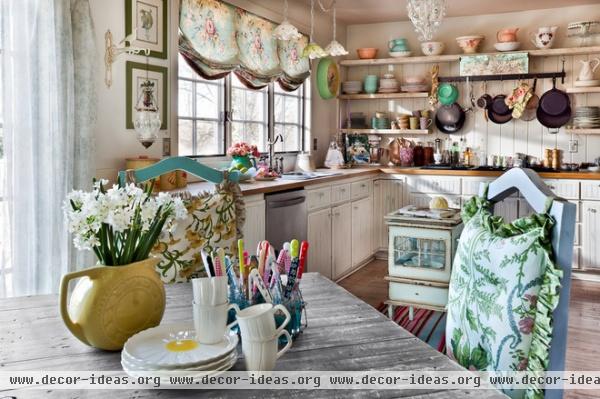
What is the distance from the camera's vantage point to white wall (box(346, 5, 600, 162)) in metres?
5.40

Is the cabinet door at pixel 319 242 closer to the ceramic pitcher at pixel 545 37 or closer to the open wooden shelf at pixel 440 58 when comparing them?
the open wooden shelf at pixel 440 58

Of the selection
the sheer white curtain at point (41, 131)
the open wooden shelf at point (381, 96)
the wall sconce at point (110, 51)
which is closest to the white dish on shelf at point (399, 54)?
the open wooden shelf at point (381, 96)

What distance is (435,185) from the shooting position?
548 cm

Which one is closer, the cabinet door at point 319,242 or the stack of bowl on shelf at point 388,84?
the cabinet door at point 319,242

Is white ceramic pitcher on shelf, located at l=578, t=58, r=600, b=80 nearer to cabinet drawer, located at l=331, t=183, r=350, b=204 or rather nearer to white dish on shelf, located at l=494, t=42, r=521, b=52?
white dish on shelf, located at l=494, t=42, r=521, b=52

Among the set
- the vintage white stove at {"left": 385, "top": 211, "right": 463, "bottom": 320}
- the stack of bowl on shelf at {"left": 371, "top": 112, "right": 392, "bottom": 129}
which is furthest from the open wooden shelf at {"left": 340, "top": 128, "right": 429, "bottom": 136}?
the vintage white stove at {"left": 385, "top": 211, "right": 463, "bottom": 320}

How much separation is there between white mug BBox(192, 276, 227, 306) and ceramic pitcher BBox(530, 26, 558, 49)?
16.8 ft

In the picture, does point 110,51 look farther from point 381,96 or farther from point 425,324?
point 381,96

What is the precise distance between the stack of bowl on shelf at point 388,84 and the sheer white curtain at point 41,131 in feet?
12.3

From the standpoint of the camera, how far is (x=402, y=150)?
5.92 m

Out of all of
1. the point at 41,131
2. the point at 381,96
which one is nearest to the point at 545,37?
the point at 381,96

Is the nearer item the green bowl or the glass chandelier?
the glass chandelier

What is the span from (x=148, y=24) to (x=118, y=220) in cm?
255

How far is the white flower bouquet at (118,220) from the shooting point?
3.73 feet
